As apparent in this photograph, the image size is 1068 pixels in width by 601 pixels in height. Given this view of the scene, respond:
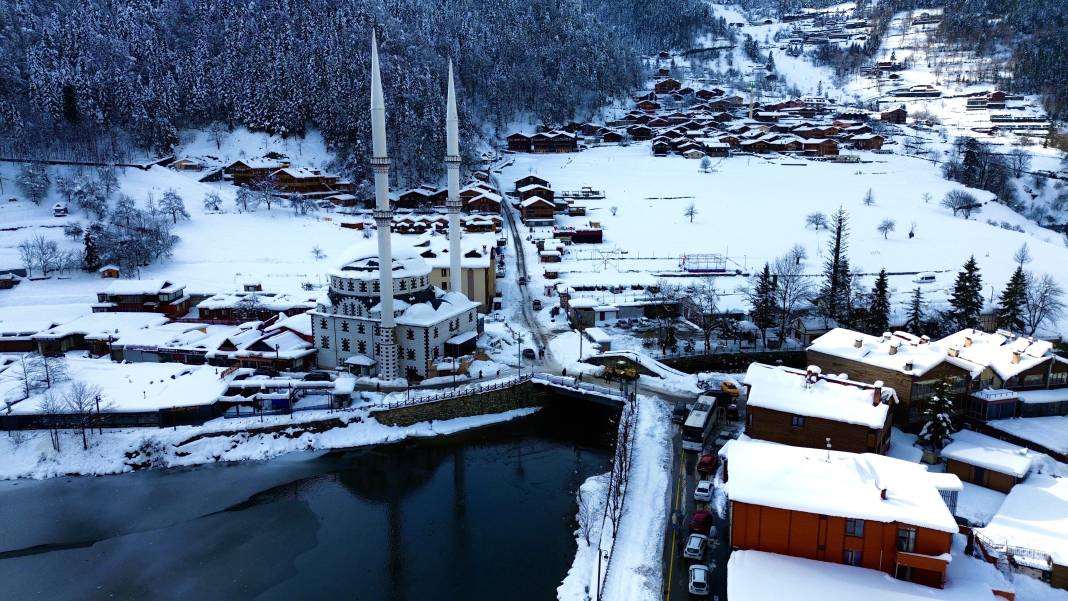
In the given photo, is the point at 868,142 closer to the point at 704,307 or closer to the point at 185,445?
the point at 704,307

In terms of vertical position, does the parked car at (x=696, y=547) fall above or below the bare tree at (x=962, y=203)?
below

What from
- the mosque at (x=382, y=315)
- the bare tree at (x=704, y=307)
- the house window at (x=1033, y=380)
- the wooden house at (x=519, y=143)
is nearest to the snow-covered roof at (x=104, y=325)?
the mosque at (x=382, y=315)

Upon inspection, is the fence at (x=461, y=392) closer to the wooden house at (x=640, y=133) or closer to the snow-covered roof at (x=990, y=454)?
the snow-covered roof at (x=990, y=454)

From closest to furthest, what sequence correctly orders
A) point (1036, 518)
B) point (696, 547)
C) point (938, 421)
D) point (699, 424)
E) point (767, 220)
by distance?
point (696, 547) < point (1036, 518) < point (938, 421) < point (699, 424) < point (767, 220)

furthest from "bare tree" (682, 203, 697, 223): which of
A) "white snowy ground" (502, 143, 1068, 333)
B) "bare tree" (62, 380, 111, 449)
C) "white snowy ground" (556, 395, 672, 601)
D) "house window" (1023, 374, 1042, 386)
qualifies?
"bare tree" (62, 380, 111, 449)

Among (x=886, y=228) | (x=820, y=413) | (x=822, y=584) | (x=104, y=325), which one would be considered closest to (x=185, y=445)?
(x=104, y=325)

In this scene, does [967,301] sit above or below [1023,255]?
below
